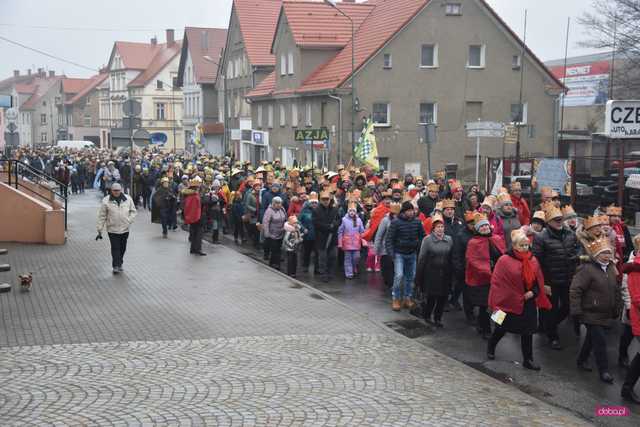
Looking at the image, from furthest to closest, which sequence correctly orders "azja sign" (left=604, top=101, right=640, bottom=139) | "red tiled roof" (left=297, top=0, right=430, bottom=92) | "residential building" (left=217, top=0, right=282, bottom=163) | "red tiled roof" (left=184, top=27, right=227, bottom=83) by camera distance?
1. "red tiled roof" (left=184, top=27, right=227, bottom=83)
2. "residential building" (left=217, top=0, right=282, bottom=163)
3. "red tiled roof" (left=297, top=0, right=430, bottom=92)
4. "azja sign" (left=604, top=101, right=640, bottom=139)

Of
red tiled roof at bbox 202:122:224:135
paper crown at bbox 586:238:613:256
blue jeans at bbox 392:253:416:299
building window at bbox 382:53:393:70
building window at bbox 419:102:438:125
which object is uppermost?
building window at bbox 382:53:393:70

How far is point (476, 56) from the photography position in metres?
42.8

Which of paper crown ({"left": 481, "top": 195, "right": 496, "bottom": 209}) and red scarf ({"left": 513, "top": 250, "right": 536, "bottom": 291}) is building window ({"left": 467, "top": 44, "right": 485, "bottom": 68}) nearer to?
paper crown ({"left": 481, "top": 195, "right": 496, "bottom": 209})

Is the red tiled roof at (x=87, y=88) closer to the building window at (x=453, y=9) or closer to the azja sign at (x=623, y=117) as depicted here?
the building window at (x=453, y=9)

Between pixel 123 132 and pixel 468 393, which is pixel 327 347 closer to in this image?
pixel 468 393

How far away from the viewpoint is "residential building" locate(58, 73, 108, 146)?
118875 mm

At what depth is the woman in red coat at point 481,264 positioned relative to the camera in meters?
11.6

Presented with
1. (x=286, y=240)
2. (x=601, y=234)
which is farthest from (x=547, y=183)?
(x=601, y=234)

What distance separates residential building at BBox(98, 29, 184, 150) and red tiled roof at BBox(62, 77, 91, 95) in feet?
64.2

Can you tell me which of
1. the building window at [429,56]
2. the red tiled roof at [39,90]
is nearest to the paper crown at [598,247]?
the building window at [429,56]

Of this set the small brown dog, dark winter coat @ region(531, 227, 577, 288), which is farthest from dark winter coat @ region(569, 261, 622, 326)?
the small brown dog

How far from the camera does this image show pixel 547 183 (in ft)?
76.9

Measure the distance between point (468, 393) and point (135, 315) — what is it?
208 inches

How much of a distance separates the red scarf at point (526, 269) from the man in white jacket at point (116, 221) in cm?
833
